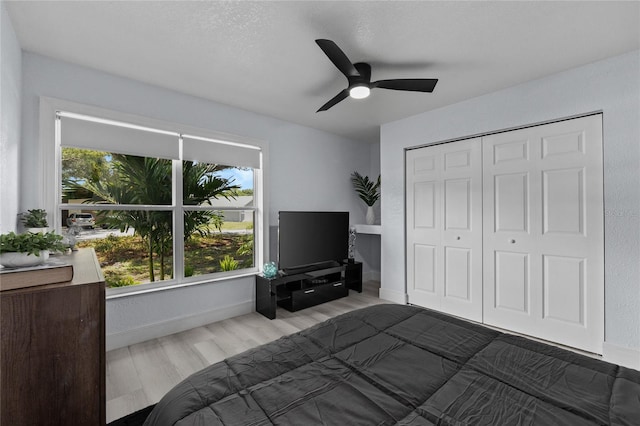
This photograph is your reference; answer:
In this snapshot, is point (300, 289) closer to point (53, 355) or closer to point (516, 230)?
point (516, 230)

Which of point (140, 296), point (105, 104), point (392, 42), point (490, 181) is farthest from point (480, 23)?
point (140, 296)

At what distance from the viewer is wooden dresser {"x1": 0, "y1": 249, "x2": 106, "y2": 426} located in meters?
0.97

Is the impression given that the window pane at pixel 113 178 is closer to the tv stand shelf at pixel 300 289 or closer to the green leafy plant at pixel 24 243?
the tv stand shelf at pixel 300 289

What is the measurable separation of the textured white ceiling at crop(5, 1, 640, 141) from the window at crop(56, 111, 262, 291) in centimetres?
63

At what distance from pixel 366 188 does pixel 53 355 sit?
4511mm

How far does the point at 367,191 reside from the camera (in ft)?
16.7

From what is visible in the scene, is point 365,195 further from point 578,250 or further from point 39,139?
point 39,139

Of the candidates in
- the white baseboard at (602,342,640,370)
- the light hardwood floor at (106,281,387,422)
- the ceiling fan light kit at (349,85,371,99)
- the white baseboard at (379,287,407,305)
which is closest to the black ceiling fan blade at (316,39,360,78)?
the ceiling fan light kit at (349,85,371,99)

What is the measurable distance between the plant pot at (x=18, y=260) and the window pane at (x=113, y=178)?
1941mm

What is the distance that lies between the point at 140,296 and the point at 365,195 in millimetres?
3600

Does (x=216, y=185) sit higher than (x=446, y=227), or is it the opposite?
(x=216, y=185)

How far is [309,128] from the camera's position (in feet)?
14.5

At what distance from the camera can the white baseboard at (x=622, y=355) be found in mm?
2371

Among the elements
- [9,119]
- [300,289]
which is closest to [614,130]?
[300,289]
